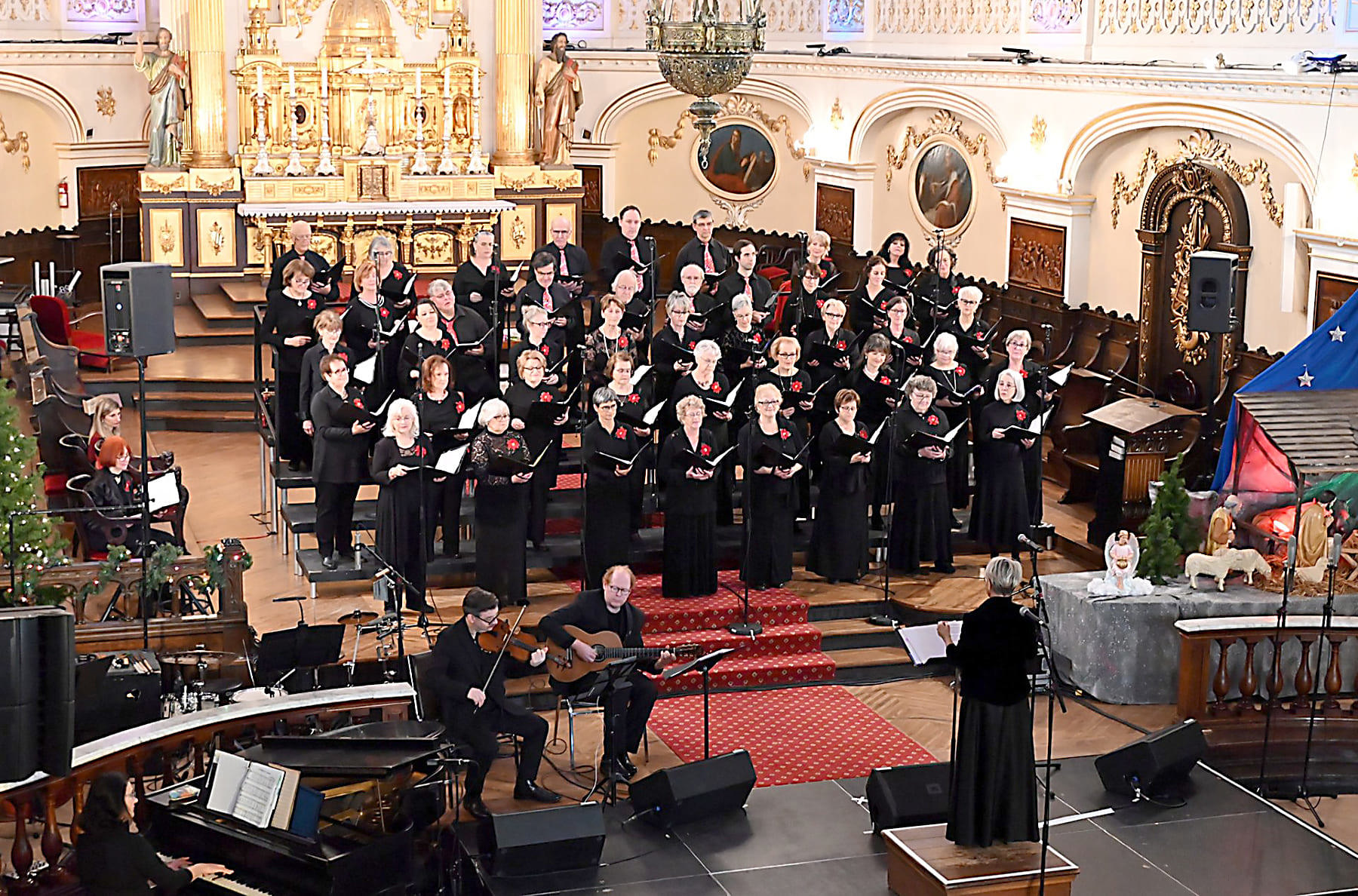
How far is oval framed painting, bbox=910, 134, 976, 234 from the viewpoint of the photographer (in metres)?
17.4

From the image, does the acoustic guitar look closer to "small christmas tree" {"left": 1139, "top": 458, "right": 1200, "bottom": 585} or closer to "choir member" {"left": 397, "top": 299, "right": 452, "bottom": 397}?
"choir member" {"left": 397, "top": 299, "right": 452, "bottom": 397}

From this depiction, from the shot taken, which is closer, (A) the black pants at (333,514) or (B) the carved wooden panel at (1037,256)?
(A) the black pants at (333,514)

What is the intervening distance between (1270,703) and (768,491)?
3.33 meters

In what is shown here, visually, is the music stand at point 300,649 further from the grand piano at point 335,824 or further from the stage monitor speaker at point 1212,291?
the stage monitor speaker at point 1212,291

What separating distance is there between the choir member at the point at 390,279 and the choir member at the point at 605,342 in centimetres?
157

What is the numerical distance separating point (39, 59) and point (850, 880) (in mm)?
14209

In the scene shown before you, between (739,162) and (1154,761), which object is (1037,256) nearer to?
(739,162)

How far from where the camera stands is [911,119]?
18125mm

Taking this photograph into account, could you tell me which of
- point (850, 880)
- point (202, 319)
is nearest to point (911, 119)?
point (202, 319)

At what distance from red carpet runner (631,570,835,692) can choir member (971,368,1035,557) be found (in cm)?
173

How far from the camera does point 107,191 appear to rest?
65.6ft

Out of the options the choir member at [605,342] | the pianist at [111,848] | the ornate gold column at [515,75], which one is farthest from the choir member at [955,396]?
the ornate gold column at [515,75]

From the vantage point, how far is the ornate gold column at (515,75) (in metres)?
20.1

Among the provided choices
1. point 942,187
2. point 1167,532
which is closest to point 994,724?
point 1167,532
